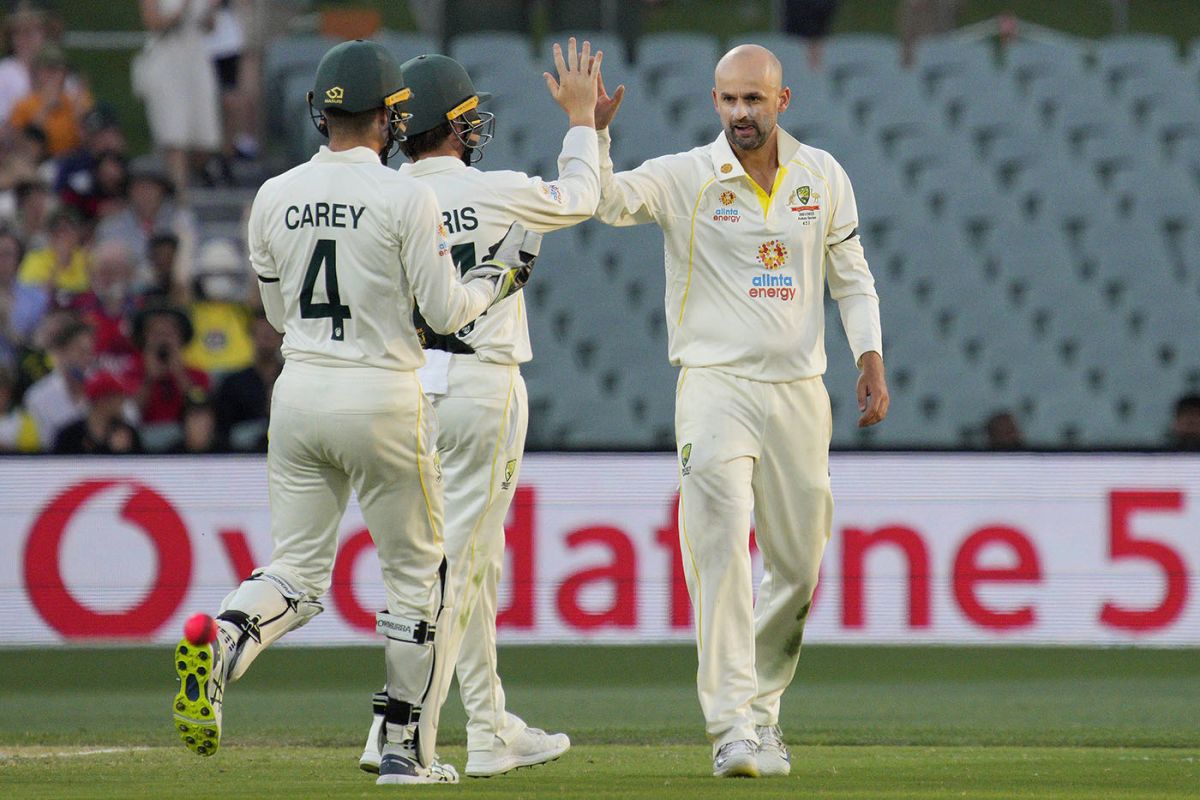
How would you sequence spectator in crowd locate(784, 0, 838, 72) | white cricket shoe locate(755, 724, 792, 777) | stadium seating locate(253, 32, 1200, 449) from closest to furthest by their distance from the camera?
white cricket shoe locate(755, 724, 792, 777) → stadium seating locate(253, 32, 1200, 449) → spectator in crowd locate(784, 0, 838, 72)

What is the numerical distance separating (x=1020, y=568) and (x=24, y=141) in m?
7.06

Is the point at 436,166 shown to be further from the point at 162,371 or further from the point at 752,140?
the point at 162,371

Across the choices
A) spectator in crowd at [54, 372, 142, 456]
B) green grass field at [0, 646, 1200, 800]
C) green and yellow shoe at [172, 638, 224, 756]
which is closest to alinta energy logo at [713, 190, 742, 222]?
green grass field at [0, 646, 1200, 800]

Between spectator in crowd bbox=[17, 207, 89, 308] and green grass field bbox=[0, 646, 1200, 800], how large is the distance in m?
2.74

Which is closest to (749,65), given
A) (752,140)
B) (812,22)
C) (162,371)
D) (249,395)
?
(752,140)

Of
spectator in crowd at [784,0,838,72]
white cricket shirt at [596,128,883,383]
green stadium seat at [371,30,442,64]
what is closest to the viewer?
white cricket shirt at [596,128,883,383]

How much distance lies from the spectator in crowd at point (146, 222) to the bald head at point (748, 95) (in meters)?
6.85

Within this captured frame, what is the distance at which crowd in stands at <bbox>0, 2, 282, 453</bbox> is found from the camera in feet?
35.8

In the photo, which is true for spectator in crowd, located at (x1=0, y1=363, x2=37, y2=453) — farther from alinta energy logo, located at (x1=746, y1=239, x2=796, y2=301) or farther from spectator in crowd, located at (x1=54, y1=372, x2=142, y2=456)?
alinta energy logo, located at (x1=746, y1=239, x2=796, y2=301)

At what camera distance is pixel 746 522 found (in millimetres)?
5645

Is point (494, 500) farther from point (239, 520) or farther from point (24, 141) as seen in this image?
point (24, 141)

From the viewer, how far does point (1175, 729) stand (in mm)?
7402

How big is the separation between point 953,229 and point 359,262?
8371 mm

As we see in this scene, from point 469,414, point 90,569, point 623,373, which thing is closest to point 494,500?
point 469,414
